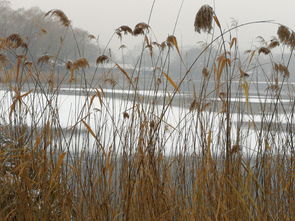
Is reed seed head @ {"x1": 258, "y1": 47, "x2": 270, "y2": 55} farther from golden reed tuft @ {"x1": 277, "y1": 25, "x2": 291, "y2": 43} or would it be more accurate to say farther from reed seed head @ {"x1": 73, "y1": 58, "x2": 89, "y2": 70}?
reed seed head @ {"x1": 73, "y1": 58, "x2": 89, "y2": 70}

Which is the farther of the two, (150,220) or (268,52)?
(268,52)

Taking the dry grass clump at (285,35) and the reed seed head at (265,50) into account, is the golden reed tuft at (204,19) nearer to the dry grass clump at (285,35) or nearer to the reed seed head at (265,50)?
the dry grass clump at (285,35)

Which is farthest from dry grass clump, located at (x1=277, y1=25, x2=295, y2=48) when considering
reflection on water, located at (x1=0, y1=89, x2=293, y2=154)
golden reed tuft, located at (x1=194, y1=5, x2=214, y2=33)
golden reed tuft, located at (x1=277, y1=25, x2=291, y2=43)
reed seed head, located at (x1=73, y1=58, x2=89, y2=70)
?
reed seed head, located at (x1=73, y1=58, x2=89, y2=70)

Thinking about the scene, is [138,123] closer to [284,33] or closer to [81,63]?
[81,63]

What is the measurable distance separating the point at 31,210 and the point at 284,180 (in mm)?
1099

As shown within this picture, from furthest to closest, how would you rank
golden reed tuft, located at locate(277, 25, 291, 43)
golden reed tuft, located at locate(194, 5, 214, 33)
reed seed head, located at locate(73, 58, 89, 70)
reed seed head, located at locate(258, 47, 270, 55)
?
1. reed seed head, located at locate(258, 47, 270, 55)
2. reed seed head, located at locate(73, 58, 89, 70)
3. golden reed tuft, located at locate(277, 25, 291, 43)
4. golden reed tuft, located at locate(194, 5, 214, 33)

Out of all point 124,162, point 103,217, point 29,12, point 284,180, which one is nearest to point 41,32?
point 124,162

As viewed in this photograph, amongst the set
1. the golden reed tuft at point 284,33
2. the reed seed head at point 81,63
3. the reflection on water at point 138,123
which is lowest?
the reflection on water at point 138,123

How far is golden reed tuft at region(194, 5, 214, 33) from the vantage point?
1.24m

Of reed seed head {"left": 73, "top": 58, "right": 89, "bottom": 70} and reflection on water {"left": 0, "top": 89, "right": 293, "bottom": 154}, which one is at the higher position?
reed seed head {"left": 73, "top": 58, "right": 89, "bottom": 70}

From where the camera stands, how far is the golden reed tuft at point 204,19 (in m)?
1.24

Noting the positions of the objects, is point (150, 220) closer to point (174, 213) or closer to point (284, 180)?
point (174, 213)

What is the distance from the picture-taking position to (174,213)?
1.72 m

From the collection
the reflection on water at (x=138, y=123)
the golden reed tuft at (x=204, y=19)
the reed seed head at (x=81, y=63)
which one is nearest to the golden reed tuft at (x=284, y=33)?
the reflection on water at (x=138, y=123)
